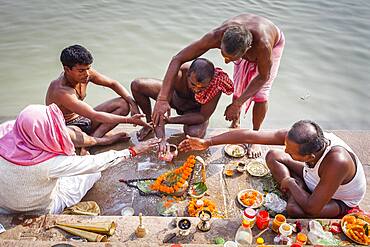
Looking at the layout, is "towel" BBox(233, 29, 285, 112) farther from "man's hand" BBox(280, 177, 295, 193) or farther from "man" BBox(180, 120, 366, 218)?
"man's hand" BBox(280, 177, 295, 193)

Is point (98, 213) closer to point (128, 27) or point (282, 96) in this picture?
point (282, 96)

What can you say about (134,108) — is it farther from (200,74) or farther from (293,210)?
(293,210)

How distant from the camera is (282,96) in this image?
22.7ft

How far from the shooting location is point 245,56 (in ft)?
15.2

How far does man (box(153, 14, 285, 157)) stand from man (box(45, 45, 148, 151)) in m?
0.53

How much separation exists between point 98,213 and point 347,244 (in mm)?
2295

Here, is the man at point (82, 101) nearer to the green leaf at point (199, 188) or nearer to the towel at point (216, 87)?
the towel at point (216, 87)

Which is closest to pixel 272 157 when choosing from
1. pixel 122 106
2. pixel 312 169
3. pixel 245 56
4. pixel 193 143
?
pixel 312 169

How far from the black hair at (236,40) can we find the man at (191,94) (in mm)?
403

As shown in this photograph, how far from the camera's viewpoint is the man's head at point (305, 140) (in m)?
3.38

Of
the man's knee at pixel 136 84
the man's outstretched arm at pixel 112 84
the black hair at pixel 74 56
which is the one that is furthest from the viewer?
the man's knee at pixel 136 84

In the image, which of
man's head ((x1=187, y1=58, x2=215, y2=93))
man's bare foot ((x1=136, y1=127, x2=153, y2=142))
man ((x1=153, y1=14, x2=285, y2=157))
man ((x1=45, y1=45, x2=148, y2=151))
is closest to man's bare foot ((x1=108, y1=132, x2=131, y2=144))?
man ((x1=45, y1=45, x2=148, y2=151))

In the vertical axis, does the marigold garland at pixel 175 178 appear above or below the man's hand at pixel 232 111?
below

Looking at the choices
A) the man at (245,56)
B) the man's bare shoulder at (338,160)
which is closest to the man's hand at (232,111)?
the man at (245,56)
